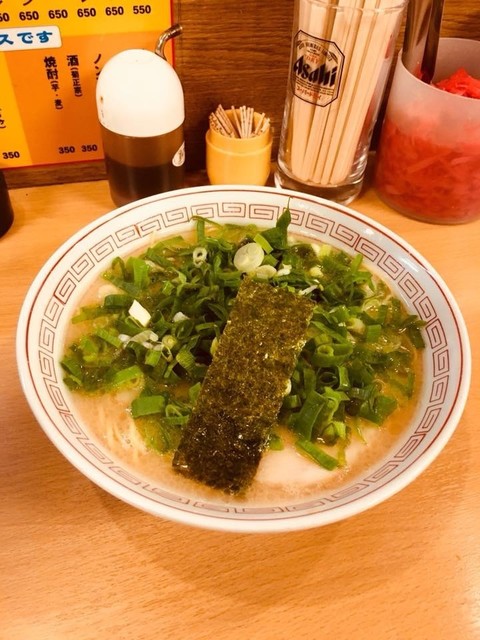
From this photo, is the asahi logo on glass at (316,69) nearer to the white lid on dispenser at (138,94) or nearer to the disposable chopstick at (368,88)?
the disposable chopstick at (368,88)

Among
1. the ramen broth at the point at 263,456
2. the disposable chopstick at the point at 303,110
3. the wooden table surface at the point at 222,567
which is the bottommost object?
the wooden table surface at the point at 222,567

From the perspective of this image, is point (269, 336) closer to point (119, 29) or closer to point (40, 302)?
point (40, 302)

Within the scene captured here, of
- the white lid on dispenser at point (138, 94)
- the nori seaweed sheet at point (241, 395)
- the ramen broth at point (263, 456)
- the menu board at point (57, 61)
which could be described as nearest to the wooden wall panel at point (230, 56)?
the menu board at point (57, 61)

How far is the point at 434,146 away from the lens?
4.32ft

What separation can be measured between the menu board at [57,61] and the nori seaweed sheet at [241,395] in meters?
0.73

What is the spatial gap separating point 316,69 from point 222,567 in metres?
1.03

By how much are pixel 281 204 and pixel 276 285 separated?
253 millimetres

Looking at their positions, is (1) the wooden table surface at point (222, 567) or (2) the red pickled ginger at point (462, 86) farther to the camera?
(2) the red pickled ginger at point (462, 86)

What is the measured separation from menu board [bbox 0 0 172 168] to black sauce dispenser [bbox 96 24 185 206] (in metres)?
0.10

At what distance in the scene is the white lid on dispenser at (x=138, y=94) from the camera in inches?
45.8

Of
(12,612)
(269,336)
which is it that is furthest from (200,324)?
(12,612)

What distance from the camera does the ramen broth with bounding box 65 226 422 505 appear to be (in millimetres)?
880

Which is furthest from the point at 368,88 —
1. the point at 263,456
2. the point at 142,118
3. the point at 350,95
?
the point at 263,456

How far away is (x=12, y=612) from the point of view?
31.6 inches
